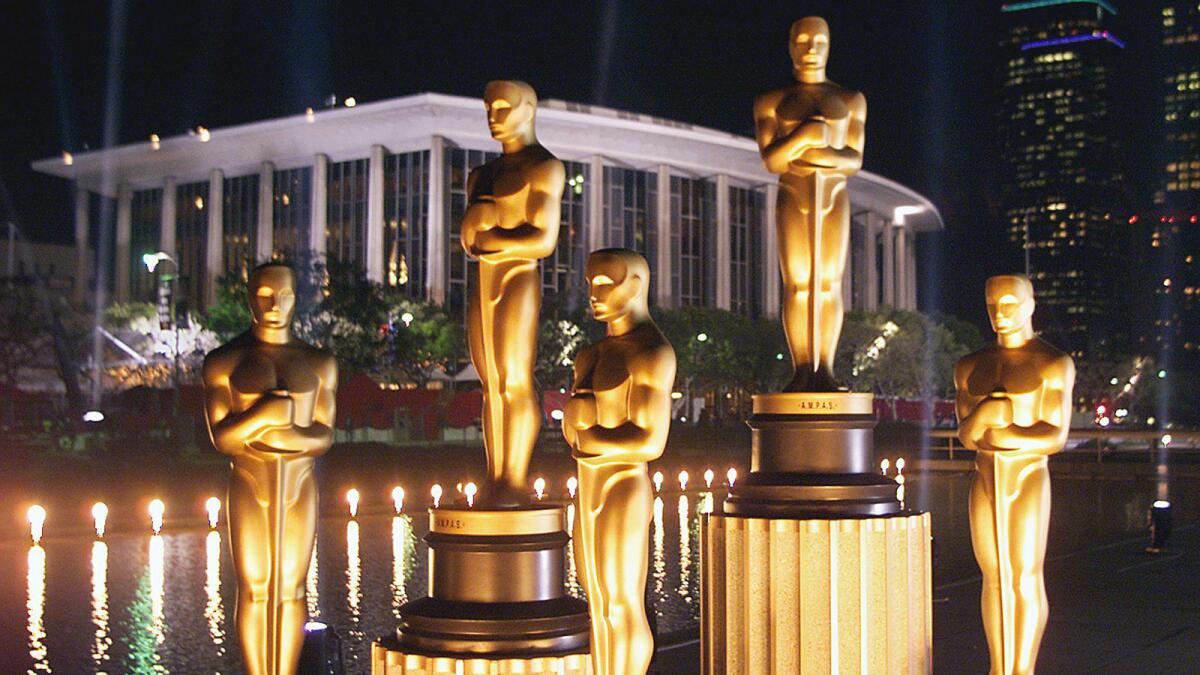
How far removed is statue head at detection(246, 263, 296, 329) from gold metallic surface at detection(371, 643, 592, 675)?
61.3 inches

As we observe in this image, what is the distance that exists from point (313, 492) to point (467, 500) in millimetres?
907

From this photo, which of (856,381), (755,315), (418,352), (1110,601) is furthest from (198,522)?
(755,315)

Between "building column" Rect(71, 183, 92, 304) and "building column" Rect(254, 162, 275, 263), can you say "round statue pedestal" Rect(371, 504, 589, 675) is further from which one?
"building column" Rect(71, 183, 92, 304)

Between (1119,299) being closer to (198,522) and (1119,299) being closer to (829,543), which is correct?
(198,522)

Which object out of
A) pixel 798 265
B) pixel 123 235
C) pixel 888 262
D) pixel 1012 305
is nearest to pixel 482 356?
pixel 798 265

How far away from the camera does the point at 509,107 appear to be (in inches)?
261

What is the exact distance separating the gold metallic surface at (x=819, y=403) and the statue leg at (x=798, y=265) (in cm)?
19

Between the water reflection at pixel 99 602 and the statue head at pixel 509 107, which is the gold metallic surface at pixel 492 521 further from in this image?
the water reflection at pixel 99 602

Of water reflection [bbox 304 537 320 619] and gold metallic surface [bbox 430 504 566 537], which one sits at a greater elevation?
gold metallic surface [bbox 430 504 566 537]

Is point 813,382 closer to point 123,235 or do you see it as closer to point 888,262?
point 123,235

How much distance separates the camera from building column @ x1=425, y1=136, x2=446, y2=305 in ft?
258

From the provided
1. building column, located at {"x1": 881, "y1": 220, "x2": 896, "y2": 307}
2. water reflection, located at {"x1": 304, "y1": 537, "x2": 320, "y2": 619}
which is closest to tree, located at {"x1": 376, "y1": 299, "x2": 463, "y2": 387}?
water reflection, located at {"x1": 304, "y1": 537, "x2": 320, "y2": 619}

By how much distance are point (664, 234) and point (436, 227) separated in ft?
52.3

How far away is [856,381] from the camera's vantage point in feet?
252
